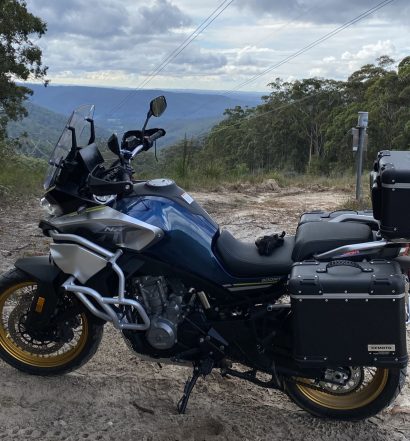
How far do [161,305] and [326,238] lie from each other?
91 centimetres

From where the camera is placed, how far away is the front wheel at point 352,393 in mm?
2719

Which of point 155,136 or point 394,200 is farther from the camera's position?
point 155,136

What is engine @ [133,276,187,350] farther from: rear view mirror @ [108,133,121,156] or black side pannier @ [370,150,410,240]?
black side pannier @ [370,150,410,240]

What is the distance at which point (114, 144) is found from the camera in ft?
8.58

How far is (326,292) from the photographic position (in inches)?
93.4

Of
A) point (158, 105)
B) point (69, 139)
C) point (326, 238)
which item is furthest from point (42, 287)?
point (326, 238)

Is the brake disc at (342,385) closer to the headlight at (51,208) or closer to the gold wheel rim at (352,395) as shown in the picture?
the gold wheel rim at (352,395)

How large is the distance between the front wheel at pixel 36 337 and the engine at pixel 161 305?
1.64 ft

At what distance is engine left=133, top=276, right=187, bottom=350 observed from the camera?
274cm

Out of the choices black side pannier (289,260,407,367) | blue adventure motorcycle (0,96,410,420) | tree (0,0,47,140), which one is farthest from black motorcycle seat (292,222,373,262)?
tree (0,0,47,140)

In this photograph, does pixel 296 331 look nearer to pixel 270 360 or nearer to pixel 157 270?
pixel 270 360

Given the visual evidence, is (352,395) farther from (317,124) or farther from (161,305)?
(317,124)

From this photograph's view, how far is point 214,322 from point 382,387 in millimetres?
920

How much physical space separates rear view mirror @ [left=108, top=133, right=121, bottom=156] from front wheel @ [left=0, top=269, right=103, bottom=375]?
0.98 m
